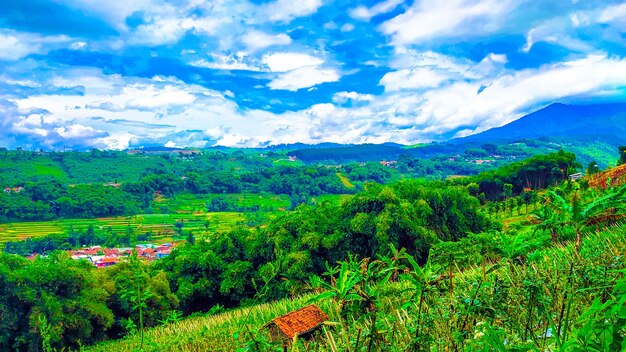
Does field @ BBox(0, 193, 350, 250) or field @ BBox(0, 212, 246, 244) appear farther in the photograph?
field @ BBox(0, 193, 350, 250)

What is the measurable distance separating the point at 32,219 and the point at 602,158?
15149 centimetres

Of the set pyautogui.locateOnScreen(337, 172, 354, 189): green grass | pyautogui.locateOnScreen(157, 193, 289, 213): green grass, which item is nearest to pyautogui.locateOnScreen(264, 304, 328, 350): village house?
pyautogui.locateOnScreen(157, 193, 289, 213): green grass

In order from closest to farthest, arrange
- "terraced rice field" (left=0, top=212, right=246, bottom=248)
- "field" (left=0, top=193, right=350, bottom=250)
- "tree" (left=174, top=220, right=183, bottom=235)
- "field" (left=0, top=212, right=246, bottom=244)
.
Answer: "field" (left=0, top=212, right=246, bottom=244) → "terraced rice field" (left=0, top=212, right=246, bottom=248) → "field" (left=0, top=193, right=350, bottom=250) → "tree" (left=174, top=220, right=183, bottom=235)

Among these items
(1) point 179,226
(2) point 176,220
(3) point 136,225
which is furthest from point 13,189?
(1) point 179,226

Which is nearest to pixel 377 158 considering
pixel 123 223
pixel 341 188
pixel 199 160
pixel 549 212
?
pixel 199 160

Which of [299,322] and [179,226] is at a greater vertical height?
[299,322]

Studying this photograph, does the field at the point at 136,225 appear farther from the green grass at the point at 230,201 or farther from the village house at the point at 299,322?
the village house at the point at 299,322

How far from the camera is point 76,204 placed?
6444 cm

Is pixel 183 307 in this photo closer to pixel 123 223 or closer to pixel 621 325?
pixel 621 325

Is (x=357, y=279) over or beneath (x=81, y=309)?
Result: over

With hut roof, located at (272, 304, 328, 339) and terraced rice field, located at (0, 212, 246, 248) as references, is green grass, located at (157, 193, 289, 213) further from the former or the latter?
hut roof, located at (272, 304, 328, 339)

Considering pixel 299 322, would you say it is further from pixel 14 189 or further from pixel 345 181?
pixel 345 181

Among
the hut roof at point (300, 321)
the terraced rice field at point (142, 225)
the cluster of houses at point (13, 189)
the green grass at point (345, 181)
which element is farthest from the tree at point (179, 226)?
the hut roof at point (300, 321)

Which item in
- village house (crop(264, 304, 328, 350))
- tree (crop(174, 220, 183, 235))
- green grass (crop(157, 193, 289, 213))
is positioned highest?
village house (crop(264, 304, 328, 350))
